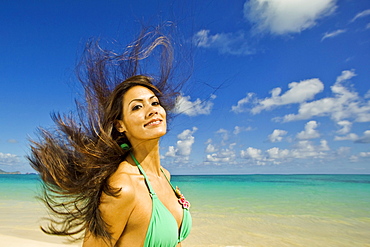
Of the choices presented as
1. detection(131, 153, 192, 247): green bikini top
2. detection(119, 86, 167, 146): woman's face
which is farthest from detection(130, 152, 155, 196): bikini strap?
detection(119, 86, 167, 146): woman's face

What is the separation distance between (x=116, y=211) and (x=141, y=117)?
0.79 metres

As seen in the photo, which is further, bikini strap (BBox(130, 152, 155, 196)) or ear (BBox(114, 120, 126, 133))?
ear (BBox(114, 120, 126, 133))

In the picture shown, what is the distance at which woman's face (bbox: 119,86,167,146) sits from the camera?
2.33 meters

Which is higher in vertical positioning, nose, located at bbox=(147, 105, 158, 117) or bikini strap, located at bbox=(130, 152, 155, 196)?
nose, located at bbox=(147, 105, 158, 117)

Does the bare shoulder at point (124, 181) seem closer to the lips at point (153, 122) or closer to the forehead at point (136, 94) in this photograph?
the lips at point (153, 122)

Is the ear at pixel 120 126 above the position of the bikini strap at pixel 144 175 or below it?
above

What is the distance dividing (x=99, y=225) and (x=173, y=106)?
5.57 feet

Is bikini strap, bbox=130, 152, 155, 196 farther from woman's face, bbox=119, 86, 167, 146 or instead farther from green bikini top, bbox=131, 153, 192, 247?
woman's face, bbox=119, 86, 167, 146

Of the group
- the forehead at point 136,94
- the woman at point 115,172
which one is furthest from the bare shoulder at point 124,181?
the forehead at point 136,94

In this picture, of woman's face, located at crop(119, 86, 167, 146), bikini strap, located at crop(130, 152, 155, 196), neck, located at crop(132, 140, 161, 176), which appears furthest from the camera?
neck, located at crop(132, 140, 161, 176)

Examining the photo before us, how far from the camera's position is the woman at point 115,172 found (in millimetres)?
2012

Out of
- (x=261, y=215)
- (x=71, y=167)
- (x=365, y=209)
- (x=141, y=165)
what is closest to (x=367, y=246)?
(x=261, y=215)

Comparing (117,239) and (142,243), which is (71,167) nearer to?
(117,239)

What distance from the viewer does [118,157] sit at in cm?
237
